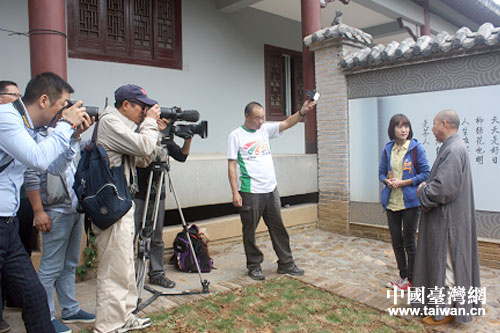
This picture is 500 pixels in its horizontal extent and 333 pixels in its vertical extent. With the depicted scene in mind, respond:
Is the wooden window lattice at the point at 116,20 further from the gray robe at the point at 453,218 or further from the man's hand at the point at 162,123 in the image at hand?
the gray robe at the point at 453,218

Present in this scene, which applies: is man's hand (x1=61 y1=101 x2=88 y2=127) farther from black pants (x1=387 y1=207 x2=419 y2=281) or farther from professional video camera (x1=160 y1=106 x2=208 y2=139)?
black pants (x1=387 y1=207 x2=419 y2=281)

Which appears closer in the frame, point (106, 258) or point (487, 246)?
point (106, 258)

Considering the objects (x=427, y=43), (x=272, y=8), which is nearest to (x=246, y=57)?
(x=272, y=8)

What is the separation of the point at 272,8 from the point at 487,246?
21.6 ft

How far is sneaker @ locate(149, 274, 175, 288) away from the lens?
408 centimetres

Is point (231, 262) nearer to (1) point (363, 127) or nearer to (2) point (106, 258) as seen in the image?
(2) point (106, 258)

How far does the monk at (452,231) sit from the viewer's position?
3.22m

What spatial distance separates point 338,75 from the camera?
21.4 feet

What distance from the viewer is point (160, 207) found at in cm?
410

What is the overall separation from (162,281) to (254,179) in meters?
1.42

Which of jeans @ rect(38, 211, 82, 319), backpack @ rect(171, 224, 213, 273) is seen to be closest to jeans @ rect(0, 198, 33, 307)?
jeans @ rect(38, 211, 82, 319)

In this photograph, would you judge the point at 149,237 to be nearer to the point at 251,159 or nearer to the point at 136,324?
the point at 136,324

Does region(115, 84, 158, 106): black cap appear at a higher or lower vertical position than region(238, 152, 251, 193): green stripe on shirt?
higher

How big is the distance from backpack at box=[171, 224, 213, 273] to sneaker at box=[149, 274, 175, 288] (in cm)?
50
